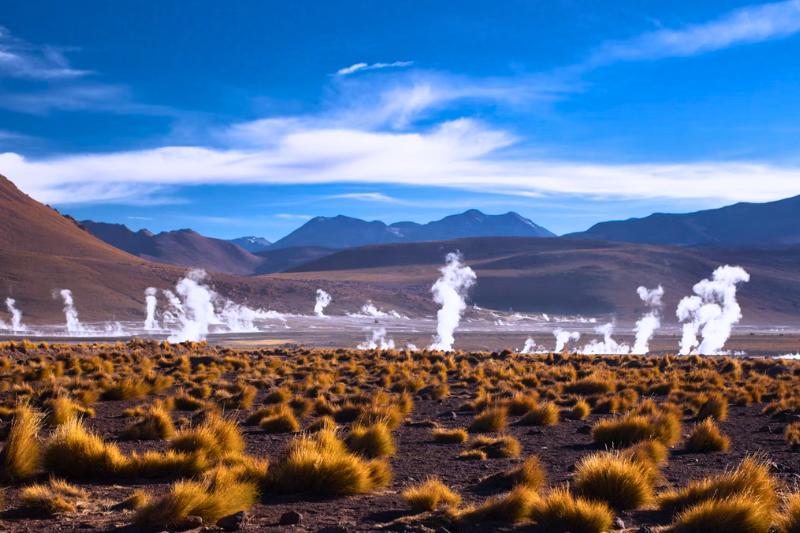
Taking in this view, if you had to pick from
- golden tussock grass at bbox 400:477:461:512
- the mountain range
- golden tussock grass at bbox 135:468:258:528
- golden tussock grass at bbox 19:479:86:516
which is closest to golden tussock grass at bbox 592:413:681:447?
golden tussock grass at bbox 400:477:461:512

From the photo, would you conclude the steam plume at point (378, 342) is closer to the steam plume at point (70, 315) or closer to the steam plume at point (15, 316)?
the steam plume at point (70, 315)

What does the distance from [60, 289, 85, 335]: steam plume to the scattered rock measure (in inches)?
2525

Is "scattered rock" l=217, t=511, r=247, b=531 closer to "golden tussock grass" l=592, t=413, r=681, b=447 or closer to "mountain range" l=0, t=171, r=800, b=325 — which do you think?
"golden tussock grass" l=592, t=413, r=681, b=447

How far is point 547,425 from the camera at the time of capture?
13.1 meters

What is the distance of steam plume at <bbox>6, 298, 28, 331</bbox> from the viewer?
6682 cm

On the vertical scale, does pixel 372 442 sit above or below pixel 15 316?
below

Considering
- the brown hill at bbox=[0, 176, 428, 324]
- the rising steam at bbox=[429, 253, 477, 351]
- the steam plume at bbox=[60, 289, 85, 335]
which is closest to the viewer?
the rising steam at bbox=[429, 253, 477, 351]

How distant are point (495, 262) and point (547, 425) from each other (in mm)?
147086

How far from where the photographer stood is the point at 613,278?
126500 mm

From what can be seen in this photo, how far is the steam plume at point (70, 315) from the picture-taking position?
220 ft

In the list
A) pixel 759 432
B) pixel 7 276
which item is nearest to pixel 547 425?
pixel 759 432

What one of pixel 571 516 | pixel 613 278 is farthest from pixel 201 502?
pixel 613 278

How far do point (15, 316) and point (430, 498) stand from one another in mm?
75273

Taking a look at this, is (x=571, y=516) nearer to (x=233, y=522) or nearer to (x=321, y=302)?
(x=233, y=522)
